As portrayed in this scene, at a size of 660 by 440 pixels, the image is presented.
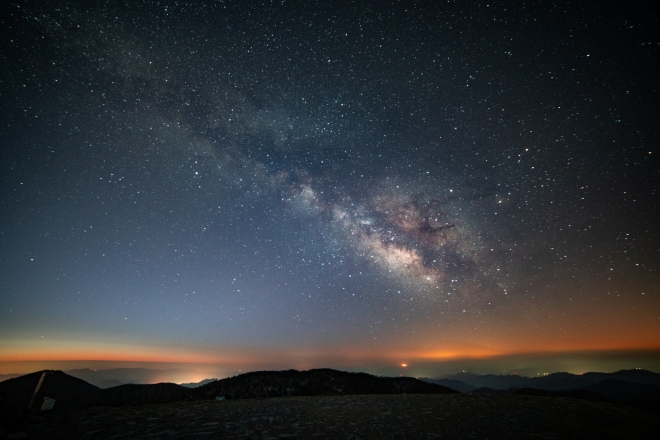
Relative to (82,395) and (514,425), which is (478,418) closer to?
(514,425)

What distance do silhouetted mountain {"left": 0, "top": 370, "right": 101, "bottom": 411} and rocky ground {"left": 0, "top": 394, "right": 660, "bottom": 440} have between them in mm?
10707

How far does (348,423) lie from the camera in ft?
24.3

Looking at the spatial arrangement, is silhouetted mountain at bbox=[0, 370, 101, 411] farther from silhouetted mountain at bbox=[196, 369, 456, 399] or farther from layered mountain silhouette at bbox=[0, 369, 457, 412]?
silhouetted mountain at bbox=[196, 369, 456, 399]

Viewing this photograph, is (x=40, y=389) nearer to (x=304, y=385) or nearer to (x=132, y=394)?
(x=132, y=394)

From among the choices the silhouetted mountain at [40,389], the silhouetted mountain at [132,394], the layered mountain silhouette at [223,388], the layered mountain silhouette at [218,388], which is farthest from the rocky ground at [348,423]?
the silhouetted mountain at [132,394]

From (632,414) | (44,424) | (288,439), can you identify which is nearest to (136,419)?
(44,424)

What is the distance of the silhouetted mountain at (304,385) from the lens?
18688 mm

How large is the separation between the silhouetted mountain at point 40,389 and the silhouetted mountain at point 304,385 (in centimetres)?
895

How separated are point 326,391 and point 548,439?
54.9 ft

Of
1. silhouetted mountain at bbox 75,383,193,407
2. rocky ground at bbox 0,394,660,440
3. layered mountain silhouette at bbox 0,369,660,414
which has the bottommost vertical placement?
silhouetted mountain at bbox 75,383,193,407

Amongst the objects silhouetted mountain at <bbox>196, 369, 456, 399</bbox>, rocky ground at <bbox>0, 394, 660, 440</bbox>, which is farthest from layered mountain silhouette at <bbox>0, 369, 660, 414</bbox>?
rocky ground at <bbox>0, 394, 660, 440</bbox>

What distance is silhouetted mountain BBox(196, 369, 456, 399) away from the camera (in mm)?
18688

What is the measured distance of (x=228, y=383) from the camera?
19.5 metres

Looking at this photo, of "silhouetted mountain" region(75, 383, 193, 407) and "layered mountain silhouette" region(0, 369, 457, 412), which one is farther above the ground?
"layered mountain silhouette" region(0, 369, 457, 412)
